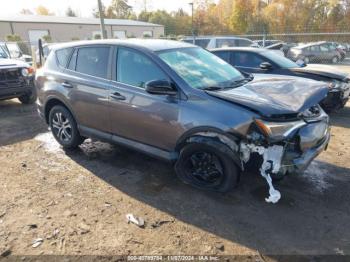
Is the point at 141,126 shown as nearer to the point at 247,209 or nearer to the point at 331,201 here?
the point at 247,209

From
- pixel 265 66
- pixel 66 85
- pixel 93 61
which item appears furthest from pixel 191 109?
pixel 265 66

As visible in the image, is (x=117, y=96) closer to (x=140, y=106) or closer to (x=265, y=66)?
(x=140, y=106)

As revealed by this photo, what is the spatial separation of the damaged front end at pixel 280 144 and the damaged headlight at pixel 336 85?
3812 millimetres

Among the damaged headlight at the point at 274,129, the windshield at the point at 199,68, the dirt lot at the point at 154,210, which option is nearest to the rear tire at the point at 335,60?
the dirt lot at the point at 154,210

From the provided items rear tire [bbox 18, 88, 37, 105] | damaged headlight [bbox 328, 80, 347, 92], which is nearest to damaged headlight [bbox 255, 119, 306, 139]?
damaged headlight [bbox 328, 80, 347, 92]

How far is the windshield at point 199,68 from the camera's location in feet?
12.9

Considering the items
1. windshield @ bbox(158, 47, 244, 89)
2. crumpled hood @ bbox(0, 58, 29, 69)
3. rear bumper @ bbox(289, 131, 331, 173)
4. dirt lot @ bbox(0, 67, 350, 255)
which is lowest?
dirt lot @ bbox(0, 67, 350, 255)

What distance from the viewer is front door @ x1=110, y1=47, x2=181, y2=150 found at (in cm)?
386

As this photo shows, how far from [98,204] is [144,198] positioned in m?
0.54

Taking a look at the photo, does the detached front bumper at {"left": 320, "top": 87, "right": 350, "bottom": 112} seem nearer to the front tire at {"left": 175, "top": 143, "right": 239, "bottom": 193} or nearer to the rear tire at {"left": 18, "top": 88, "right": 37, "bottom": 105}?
the front tire at {"left": 175, "top": 143, "right": 239, "bottom": 193}

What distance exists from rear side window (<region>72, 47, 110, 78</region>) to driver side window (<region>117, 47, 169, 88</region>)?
276mm

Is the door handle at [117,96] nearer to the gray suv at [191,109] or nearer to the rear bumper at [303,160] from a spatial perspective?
the gray suv at [191,109]

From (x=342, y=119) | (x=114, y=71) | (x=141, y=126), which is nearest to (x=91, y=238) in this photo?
(x=141, y=126)

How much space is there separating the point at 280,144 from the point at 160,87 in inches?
57.9
